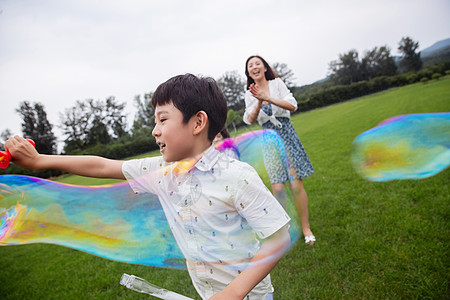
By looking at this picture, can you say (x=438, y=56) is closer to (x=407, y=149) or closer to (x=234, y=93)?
(x=234, y=93)

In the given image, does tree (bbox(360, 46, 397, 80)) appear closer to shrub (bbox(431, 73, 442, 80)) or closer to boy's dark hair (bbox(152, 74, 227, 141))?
shrub (bbox(431, 73, 442, 80))

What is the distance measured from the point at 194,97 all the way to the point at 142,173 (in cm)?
54

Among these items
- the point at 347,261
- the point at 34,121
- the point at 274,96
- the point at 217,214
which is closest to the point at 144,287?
the point at 217,214

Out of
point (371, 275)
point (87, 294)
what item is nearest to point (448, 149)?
point (371, 275)

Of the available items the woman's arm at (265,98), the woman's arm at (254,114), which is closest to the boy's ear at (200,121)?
the woman's arm at (265,98)

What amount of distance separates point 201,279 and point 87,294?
2.68m

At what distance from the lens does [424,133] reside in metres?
1.88

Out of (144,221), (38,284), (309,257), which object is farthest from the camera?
(38,284)

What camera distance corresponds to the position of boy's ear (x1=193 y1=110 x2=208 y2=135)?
1146mm

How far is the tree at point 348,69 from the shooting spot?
67.4m

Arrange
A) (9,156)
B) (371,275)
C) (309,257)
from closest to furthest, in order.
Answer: (9,156) < (371,275) < (309,257)

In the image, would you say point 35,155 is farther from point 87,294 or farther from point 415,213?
point 415,213

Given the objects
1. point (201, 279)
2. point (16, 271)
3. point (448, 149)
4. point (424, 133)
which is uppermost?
point (424, 133)

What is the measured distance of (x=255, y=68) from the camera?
2.91m
